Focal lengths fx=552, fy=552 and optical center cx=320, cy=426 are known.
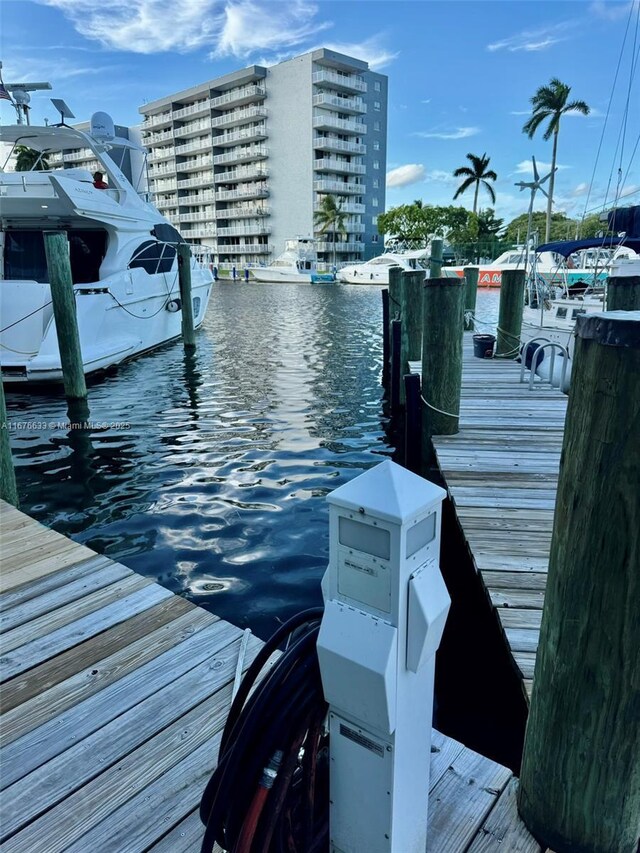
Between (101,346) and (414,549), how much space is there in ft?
36.4

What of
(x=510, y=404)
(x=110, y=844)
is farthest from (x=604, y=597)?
(x=510, y=404)

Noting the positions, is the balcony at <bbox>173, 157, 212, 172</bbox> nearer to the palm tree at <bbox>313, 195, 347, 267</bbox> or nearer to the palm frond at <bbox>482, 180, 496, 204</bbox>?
the palm tree at <bbox>313, 195, 347, 267</bbox>

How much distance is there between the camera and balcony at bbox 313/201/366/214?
55.2 metres

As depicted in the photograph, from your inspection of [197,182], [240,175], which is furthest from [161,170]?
[240,175]

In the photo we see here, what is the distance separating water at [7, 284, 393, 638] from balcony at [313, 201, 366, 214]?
4599 centimetres

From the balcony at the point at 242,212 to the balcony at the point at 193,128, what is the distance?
8.48 metres

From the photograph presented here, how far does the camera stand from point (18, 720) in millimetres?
2221

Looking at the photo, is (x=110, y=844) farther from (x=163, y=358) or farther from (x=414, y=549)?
(x=163, y=358)

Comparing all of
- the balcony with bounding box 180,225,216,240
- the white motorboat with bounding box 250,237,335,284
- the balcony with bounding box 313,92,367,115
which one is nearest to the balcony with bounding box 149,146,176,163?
the balcony with bounding box 180,225,216,240

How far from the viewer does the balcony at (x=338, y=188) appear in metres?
54.6

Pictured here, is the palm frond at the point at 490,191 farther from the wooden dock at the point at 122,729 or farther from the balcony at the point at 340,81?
the wooden dock at the point at 122,729

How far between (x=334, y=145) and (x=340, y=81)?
237 inches

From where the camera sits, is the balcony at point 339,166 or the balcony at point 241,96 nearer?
the balcony at point 339,166

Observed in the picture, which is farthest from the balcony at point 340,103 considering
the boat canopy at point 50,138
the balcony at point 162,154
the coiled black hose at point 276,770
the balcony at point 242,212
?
the coiled black hose at point 276,770
